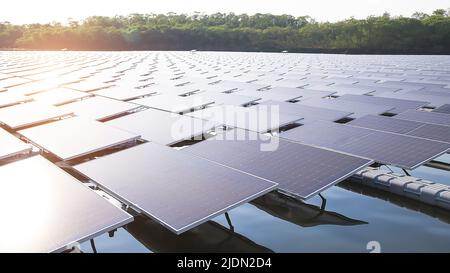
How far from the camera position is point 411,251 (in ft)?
20.5

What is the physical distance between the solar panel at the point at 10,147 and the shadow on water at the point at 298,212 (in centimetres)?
544

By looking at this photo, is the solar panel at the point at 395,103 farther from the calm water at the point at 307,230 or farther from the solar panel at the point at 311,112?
the calm water at the point at 307,230

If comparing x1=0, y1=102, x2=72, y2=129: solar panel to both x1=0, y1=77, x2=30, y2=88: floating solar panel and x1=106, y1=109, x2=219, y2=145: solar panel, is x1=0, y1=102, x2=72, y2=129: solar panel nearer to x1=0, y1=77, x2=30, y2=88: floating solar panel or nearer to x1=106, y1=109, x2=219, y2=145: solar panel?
x1=106, y1=109, x2=219, y2=145: solar panel

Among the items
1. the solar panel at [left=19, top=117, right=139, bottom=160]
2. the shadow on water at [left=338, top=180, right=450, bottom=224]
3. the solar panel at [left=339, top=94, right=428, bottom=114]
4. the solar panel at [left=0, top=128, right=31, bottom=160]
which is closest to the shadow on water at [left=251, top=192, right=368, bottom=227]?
the shadow on water at [left=338, top=180, right=450, bottom=224]

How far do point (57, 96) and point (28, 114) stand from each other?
16.3 ft

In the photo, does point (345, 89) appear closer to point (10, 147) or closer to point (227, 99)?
point (227, 99)

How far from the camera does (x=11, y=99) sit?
1728 cm

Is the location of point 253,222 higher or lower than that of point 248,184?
lower

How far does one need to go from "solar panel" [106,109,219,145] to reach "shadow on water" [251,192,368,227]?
3.35 metres

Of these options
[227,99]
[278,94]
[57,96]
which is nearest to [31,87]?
[57,96]
